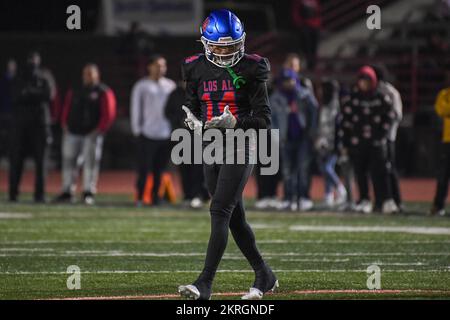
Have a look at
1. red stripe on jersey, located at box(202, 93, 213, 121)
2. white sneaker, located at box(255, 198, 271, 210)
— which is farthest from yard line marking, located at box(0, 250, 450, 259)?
white sneaker, located at box(255, 198, 271, 210)

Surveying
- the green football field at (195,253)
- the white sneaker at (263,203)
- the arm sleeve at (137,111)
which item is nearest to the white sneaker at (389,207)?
the green football field at (195,253)

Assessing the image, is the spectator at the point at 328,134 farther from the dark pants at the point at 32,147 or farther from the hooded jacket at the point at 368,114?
the dark pants at the point at 32,147

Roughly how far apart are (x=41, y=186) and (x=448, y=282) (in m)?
10.3

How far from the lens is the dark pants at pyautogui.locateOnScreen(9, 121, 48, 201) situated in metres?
19.2

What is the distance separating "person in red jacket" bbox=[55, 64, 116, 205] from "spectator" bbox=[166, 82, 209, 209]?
1.18m

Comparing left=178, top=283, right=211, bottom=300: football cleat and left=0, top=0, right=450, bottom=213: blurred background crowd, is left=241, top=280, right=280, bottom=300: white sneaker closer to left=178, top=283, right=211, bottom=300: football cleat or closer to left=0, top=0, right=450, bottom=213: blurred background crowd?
left=178, top=283, right=211, bottom=300: football cleat

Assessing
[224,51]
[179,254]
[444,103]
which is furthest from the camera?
[444,103]

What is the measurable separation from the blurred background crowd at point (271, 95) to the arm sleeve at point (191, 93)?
8.17 metres

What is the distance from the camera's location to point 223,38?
29.2 feet

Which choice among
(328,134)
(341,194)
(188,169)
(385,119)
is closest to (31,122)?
(188,169)

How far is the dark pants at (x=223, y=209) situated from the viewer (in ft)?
29.1

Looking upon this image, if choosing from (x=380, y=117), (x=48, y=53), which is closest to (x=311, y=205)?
(x=380, y=117)

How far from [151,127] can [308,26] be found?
8.32 m

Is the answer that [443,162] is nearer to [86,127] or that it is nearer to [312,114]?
[312,114]
